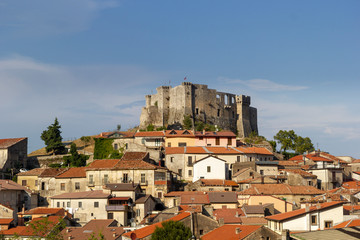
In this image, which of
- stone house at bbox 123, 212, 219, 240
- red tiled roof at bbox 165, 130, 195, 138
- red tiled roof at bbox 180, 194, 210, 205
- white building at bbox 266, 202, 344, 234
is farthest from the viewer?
red tiled roof at bbox 165, 130, 195, 138

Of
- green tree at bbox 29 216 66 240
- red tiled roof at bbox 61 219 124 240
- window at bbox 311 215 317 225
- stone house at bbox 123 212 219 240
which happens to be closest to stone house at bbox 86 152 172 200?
red tiled roof at bbox 61 219 124 240

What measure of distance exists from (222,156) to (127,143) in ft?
49.0

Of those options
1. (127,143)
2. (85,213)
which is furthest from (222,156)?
(85,213)

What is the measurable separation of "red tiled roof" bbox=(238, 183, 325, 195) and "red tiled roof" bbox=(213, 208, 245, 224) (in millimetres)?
7165

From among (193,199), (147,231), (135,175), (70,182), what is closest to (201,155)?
(135,175)

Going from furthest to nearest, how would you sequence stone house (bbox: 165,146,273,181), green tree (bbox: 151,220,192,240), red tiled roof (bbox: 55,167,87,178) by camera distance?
stone house (bbox: 165,146,273,181) → red tiled roof (bbox: 55,167,87,178) → green tree (bbox: 151,220,192,240)

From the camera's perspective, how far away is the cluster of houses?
50.1 meters

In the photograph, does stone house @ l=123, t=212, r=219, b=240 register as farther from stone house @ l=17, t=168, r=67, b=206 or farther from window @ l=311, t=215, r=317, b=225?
stone house @ l=17, t=168, r=67, b=206

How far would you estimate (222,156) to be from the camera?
78.4 m

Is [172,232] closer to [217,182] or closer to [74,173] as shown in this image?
[217,182]

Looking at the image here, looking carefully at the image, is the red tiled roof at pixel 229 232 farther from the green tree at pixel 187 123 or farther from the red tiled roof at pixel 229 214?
the green tree at pixel 187 123

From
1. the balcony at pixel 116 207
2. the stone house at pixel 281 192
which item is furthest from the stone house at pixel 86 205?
the stone house at pixel 281 192

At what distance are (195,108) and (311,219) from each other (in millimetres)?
60496

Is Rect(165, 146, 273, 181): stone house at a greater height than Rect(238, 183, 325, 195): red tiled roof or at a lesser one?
greater
